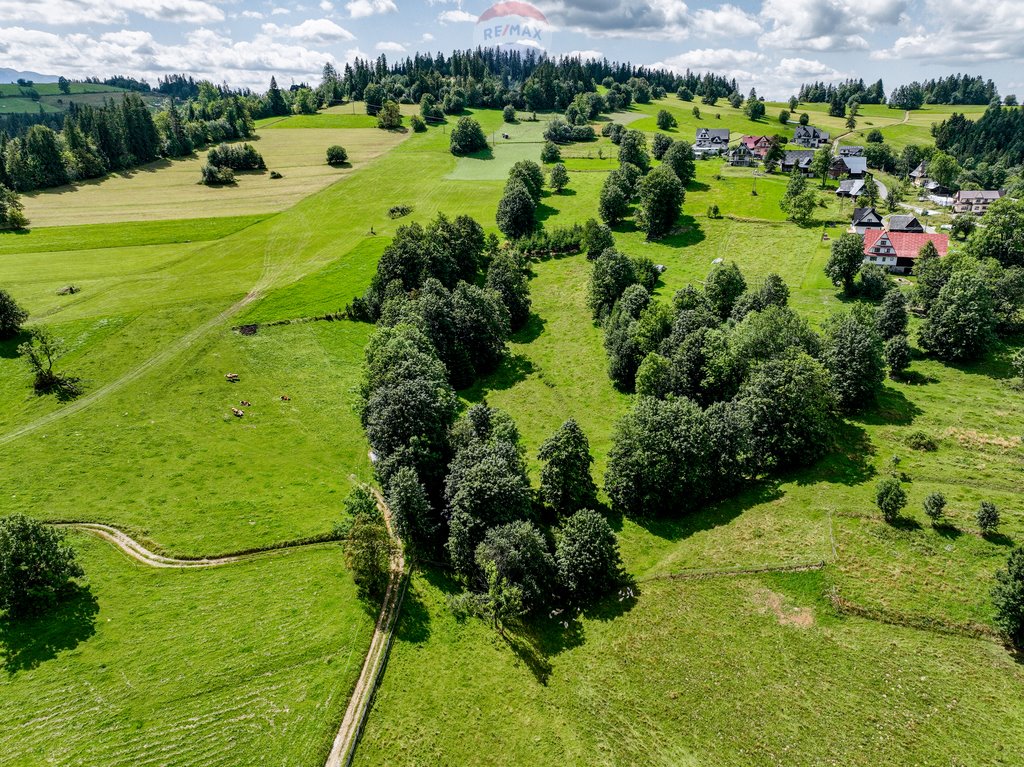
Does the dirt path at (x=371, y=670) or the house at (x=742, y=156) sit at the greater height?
the house at (x=742, y=156)

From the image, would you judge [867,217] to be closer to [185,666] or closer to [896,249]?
[896,249]

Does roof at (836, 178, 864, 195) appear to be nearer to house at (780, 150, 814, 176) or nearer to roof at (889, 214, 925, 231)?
house at (780, 150, 814, 176)

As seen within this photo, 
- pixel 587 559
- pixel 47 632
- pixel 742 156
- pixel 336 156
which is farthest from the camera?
pixel 336 156

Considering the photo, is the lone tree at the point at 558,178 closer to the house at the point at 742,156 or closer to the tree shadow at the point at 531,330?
the house at the point at 742,156

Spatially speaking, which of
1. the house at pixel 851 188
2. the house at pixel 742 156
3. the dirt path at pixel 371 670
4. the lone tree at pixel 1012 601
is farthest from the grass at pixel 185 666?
the house at pixel 742 156

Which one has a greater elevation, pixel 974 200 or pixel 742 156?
pixel 742 156

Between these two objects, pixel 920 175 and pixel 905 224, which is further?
pixel 920 175

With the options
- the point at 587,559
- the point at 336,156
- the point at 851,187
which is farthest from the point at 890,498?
the point at 336,156

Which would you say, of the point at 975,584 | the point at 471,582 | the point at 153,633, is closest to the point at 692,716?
the point at 471,582
